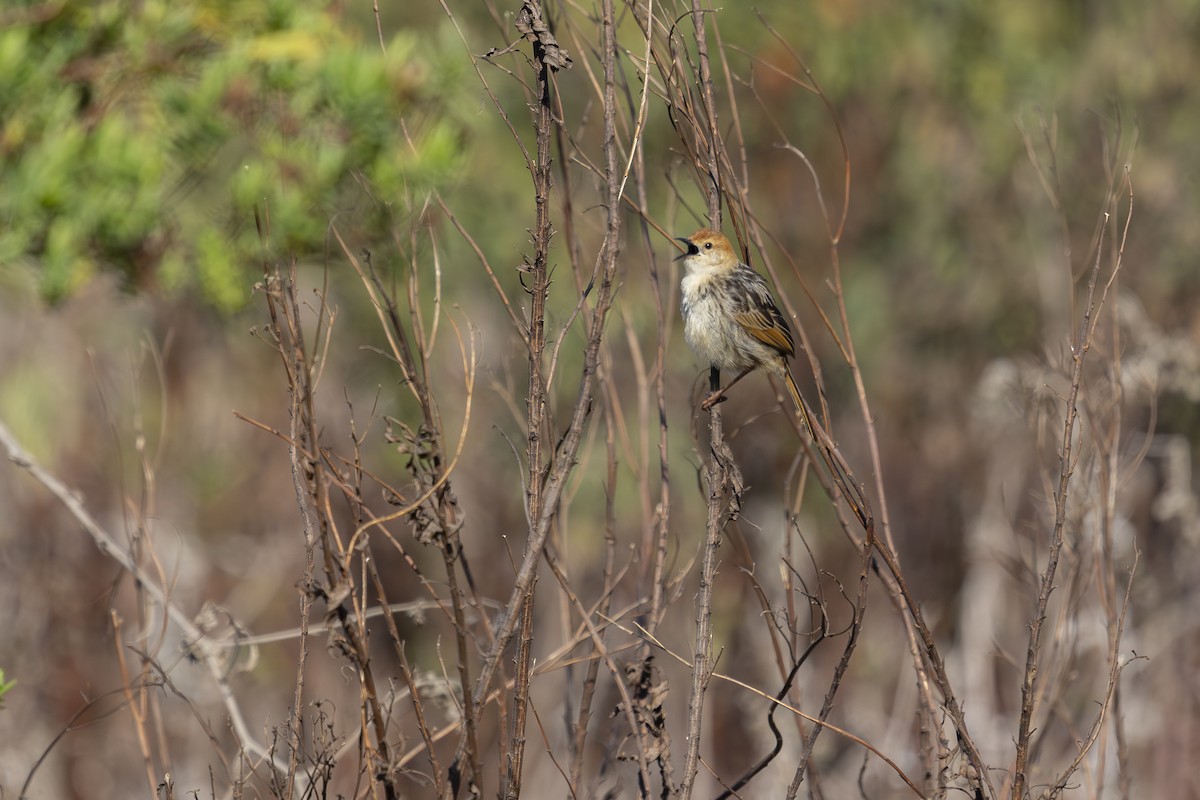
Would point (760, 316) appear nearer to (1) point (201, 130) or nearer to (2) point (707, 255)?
(2) point (707, 255)

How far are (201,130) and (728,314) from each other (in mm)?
2055

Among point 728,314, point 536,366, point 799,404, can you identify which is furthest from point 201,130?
point 536,366

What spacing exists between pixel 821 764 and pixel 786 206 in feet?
13.6

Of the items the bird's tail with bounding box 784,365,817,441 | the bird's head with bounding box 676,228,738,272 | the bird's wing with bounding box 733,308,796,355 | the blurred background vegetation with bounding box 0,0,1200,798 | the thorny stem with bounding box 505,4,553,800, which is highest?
the blurred background vegetation with bounding box 0,0,1200,798

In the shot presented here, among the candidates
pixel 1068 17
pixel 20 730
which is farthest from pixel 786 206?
pixel 20 730

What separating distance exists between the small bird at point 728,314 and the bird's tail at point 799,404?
0.13 m

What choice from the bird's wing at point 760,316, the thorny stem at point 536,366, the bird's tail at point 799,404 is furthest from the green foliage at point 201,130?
the thorny stem at point 536,366

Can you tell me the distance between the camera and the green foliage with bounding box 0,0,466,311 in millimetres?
4180

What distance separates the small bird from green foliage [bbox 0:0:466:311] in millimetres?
1041

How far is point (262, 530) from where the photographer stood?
1021 cm

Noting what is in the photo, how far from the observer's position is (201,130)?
439 centimetres

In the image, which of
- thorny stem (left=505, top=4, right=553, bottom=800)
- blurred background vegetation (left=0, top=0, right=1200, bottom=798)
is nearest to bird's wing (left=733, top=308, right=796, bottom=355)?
thorny stem (left=505, top=4, right=553, bottom=800)

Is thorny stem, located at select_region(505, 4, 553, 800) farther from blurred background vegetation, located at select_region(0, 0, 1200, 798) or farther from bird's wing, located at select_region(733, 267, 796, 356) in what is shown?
blurred background vegetation, located at select_region(0, 0, 1200, 798)

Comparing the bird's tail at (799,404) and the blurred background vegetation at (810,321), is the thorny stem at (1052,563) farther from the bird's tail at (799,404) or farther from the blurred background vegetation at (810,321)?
the blurred background vegetation at (810,321)
